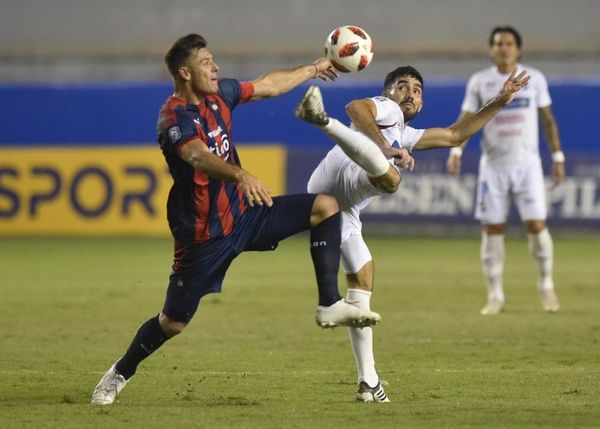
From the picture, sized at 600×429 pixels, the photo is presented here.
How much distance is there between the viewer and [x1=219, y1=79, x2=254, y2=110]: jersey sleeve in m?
7.57

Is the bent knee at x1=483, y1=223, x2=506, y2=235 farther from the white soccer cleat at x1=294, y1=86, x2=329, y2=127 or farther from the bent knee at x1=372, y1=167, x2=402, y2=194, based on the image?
the white soccer cleat at x1=294, y1=86, x2=329, y2=127

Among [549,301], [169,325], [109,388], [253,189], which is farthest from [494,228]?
[253,189]

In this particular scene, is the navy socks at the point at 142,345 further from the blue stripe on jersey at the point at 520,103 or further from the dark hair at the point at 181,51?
the blue stripe on jersey at the point at 520,103

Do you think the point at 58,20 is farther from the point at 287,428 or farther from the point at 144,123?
the point at 287,428

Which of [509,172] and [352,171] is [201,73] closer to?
[352,171]

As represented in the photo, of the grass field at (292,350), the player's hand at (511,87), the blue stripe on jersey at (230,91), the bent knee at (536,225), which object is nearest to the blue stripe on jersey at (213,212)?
the blue stripe on jersey at (230,91)

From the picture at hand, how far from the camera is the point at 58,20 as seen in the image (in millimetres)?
26016

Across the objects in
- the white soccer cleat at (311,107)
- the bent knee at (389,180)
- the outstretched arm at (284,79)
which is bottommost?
the bent knee at (389,180)

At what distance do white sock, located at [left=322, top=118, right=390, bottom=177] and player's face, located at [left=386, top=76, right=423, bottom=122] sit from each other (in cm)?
93

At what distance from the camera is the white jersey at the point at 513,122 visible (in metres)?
12.5

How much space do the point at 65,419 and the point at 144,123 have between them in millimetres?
15872

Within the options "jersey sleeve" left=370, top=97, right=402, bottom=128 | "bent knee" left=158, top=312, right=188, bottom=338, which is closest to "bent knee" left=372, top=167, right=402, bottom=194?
"jersey sleeve" left=370, top=97, right=402, bottom=128

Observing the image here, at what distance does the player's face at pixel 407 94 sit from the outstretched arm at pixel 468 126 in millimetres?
168

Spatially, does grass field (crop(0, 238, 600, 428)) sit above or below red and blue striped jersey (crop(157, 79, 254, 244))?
below
